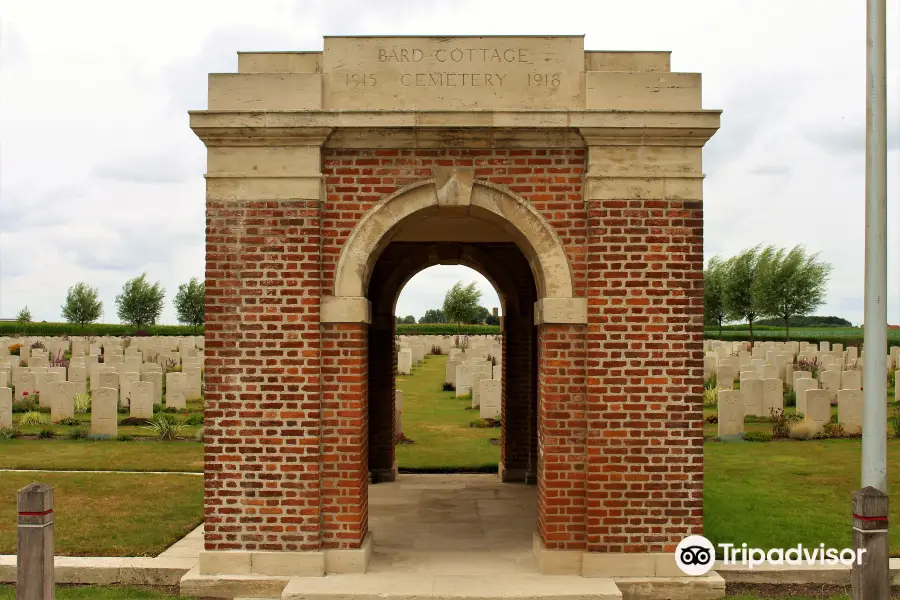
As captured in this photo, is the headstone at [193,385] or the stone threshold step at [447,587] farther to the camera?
the headstone at [193,385]

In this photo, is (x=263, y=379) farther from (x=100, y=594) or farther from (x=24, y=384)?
(x=24, y=384)

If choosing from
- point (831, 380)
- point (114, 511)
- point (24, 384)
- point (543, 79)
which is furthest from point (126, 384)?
point (831, 380)

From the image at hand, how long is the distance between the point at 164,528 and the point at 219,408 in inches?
99.4

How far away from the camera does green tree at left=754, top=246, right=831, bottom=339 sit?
129 feet

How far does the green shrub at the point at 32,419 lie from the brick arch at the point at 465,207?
12.0 m

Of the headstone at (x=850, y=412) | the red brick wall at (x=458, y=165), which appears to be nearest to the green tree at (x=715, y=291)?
the headstone at (x=850, y=412)

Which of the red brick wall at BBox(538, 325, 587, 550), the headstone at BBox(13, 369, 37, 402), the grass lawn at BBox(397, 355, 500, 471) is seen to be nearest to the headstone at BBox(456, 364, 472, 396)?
the grass lawn at BBox(397, 355, 500, 471)

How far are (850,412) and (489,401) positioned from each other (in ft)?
24.1

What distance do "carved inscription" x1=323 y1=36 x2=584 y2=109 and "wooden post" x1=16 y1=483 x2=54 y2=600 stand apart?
4017mm

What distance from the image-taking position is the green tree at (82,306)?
5528 cm

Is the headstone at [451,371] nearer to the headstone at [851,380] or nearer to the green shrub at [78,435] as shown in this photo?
the headstone at [851,380]

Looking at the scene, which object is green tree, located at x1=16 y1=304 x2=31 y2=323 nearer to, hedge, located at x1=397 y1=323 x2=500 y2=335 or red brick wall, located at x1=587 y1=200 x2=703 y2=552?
hedge, located at x1=397 y1=323 x2=500 y2=335

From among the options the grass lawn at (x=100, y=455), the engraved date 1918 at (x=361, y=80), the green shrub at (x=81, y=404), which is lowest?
the grass lawn at (x=100, y=455)

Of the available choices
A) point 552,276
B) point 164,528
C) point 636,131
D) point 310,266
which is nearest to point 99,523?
point 164,528
